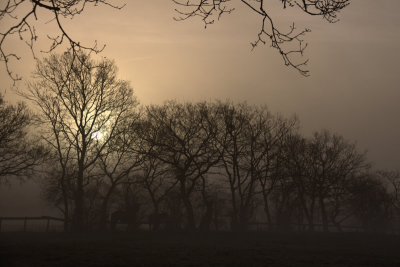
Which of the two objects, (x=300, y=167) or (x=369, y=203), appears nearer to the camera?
(x=300, y=167)

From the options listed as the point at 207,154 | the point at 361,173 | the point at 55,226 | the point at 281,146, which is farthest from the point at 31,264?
the point at 361,173

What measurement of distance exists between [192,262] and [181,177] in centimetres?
2360

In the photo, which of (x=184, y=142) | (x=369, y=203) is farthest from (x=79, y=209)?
(x=369, y=203)

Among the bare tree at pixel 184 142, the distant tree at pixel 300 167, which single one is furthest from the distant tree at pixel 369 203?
the bare tree at pixel 184 142

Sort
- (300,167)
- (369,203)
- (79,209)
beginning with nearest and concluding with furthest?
(79,209) < (300,167) < (369,203)

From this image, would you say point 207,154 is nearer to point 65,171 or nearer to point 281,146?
point 281,146

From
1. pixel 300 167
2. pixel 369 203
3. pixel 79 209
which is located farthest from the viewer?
pixel 369 203

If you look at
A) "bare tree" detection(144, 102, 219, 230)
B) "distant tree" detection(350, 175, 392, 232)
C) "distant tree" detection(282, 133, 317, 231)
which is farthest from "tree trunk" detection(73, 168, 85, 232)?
"distant tree" detection(350, 175, 392, 232)

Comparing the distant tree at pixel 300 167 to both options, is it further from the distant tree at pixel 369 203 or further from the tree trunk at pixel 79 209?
the tree trunk at pixel 79 209

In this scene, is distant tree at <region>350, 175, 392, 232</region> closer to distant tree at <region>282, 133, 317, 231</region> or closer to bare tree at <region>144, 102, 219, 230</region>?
distant tree at <region>282, 133, 317, 231</region>

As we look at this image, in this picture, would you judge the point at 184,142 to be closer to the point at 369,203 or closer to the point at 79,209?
the point at 79,209

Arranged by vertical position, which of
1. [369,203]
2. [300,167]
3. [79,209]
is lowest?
[79,209]

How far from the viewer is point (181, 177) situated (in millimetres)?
36125

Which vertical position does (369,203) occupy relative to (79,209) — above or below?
above
